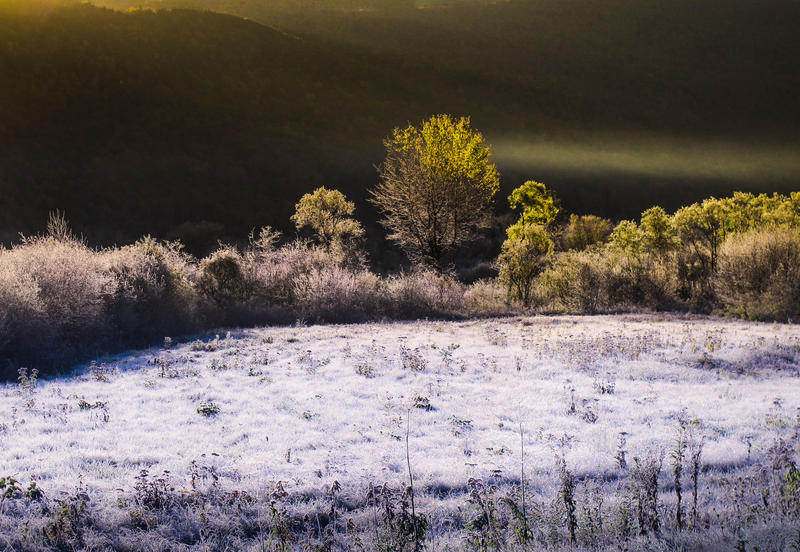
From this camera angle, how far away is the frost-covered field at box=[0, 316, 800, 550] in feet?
16.5

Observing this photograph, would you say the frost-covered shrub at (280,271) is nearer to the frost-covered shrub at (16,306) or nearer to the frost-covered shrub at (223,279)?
the frost-covered shrub at (223,279)

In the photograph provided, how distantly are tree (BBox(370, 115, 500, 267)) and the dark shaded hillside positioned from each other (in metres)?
20.0

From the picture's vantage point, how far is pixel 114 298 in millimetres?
15742

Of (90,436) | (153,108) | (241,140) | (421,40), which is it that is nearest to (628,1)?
(421,40)

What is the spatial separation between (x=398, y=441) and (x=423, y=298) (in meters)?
14.7

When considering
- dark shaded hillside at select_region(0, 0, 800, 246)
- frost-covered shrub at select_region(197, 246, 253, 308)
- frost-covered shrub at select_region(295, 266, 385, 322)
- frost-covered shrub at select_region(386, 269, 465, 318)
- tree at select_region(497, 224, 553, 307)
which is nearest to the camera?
frost-covered shrub at select_region(295, 266, 385, 322)

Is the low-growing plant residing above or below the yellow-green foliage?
below

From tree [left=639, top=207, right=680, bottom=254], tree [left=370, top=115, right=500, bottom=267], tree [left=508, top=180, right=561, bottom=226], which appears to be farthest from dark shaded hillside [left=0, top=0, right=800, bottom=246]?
tree [left=639, top=207, right=680, bottom=254]

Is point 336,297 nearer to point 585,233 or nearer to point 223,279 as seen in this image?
point 223,279

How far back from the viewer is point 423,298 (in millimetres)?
21969

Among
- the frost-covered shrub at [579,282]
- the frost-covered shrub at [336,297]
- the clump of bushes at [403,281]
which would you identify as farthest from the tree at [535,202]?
the frost-covered shrub at [336,297]

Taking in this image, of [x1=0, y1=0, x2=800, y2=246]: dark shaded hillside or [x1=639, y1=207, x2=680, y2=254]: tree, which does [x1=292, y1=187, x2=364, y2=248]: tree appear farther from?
[x1=0, y1=0, x2=800, y2=246]: dark shaded hillside

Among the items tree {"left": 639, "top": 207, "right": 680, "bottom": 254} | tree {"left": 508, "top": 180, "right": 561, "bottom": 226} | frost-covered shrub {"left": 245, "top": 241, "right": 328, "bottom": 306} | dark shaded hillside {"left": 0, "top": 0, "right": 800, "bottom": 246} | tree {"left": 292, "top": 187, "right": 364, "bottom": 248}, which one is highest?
dark shaded hillside {"left": 0, "top": 0, "right": 800, "bottom": 246}

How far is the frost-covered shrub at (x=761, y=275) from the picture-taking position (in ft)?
59.3
